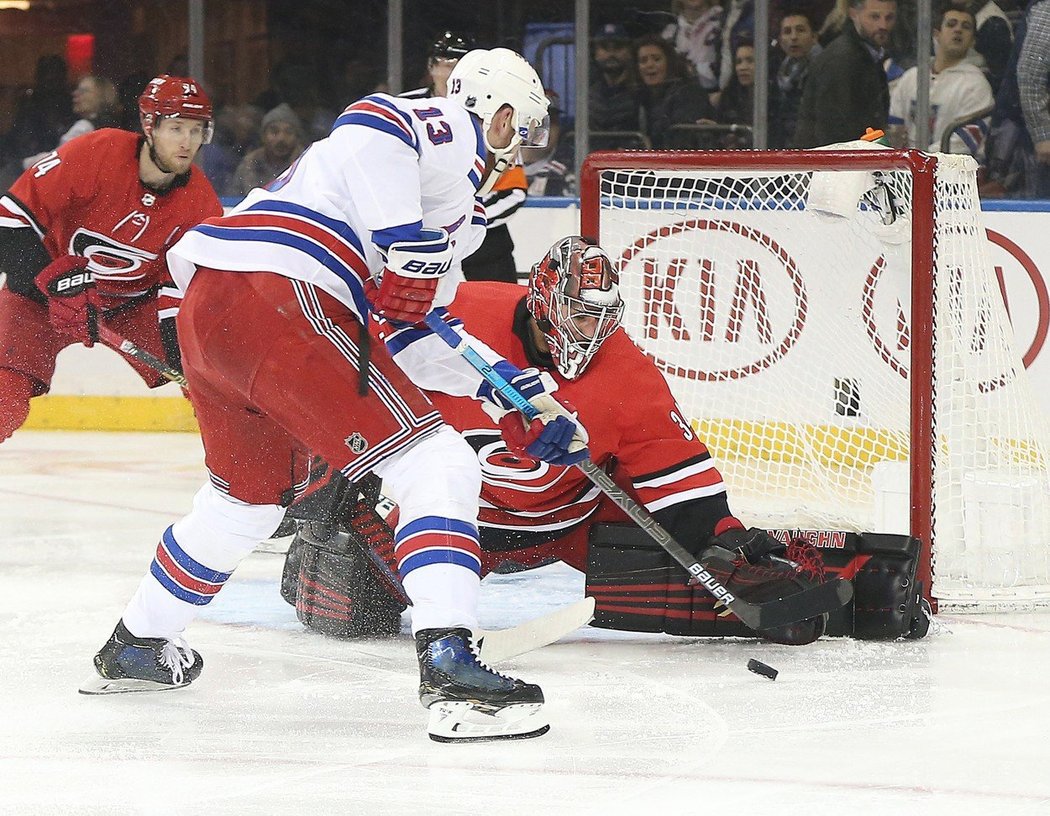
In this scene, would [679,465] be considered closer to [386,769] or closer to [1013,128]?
[386,769]

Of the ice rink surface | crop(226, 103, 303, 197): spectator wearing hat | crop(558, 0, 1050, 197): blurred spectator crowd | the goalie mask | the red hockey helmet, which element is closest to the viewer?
the ice rink surface

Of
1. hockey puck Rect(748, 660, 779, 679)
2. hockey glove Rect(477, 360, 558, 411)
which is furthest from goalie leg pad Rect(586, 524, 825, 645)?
hockey glove Rect(477, 360, 558, 411)

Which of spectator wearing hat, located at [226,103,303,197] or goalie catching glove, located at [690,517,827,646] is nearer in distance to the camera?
goalie catching glove, located at [690,517,827,646]

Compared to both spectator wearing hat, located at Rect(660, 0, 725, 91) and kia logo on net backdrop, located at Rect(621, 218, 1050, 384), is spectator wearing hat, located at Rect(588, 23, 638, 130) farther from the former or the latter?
kia logo on net backdrop, located at Rect(621, 218, 1050, 384)

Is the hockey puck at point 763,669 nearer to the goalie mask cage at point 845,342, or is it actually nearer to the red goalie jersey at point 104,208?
the goalie mask cage at point 845,342

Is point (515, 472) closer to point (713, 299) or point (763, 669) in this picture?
point (763, 669)

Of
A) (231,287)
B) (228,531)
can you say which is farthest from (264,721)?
(231,287)

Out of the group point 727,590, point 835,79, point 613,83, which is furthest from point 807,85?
point 727,590

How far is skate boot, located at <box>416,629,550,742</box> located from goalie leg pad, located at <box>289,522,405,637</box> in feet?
2.36

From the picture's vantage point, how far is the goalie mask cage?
326cm

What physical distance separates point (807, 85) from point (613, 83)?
25.8 inches

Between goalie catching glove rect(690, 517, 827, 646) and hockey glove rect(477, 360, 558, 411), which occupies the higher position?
hockey glove rect(477, 360, 558, 411)

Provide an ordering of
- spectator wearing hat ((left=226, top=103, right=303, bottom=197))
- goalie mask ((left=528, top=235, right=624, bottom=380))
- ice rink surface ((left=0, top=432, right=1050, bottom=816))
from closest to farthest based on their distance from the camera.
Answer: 1. ice rink surface ((left=0, top=432, right=1050, bottom=816))
2. goalie mask ((left=528, top=235, right=624, bottom=380))
3. spectator wearing hat ((left=226, top=103, right=303, bottom=197))

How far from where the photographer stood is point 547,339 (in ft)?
9.66
